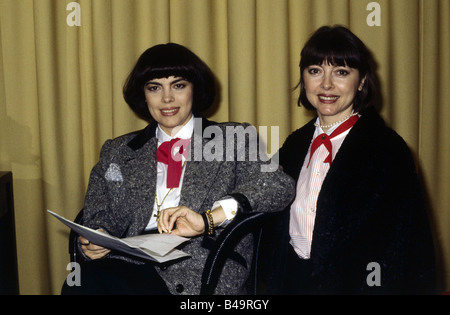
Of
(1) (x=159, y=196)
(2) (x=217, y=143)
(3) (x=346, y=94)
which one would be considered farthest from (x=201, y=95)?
(3) (x=346, y=94)

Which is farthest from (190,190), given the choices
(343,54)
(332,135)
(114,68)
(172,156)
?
(114,68)

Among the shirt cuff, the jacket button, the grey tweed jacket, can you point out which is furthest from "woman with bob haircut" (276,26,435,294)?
the jacket button

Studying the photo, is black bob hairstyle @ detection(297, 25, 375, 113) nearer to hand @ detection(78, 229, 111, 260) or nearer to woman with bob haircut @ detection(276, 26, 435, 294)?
woman with bob haircut @ detection(276, 26, 435, 294)

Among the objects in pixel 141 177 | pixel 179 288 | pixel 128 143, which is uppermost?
pixel 128 143

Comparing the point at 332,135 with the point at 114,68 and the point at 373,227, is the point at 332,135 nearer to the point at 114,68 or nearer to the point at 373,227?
the point at 373,227

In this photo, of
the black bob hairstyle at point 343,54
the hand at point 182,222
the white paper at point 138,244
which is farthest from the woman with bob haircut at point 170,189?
the black bob hairstyle at point 343,54

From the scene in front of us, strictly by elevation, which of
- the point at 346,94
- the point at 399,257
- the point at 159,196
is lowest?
the point at 399,257

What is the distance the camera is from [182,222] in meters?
1.57

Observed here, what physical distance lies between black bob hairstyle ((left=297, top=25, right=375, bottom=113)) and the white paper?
2.88ft

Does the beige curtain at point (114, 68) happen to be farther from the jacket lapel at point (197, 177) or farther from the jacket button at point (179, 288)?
the jacket button at point (179, 288)

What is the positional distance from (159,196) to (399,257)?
913mm

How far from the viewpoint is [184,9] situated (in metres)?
2.32

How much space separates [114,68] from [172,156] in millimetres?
706
